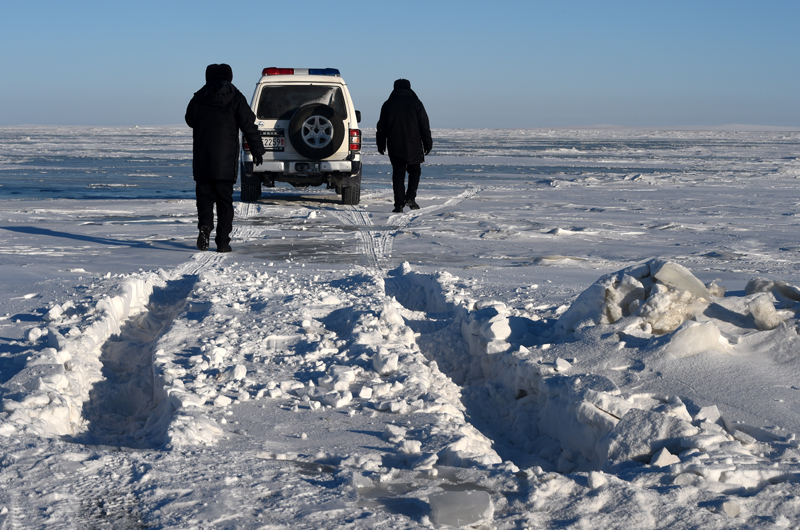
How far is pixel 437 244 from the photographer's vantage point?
25.1ft

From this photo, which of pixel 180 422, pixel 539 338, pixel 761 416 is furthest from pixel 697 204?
pixel 180 422

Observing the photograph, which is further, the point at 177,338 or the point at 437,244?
the point at 437,244

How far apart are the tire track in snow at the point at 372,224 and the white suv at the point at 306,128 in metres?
0.66

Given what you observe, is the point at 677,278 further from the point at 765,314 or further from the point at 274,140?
the point at 274,140

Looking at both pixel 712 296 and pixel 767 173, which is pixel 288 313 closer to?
pixel 712 296

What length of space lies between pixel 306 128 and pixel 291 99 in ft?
2.48

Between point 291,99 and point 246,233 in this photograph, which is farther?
point 291,99

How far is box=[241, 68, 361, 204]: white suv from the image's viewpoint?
10172mm

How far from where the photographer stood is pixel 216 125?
6.71m

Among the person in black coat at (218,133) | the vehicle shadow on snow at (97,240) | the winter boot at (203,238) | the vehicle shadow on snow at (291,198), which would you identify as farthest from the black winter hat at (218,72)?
the vehicle shadow on snow at (291,198)

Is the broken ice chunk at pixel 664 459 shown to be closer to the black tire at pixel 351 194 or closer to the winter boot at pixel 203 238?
the winter boot at pixel 203 238

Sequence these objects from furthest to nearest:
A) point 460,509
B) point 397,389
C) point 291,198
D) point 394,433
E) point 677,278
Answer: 1. point 291,198
2. point 677,278
3. point 397,389
4. point 394,433
5. point 460,509

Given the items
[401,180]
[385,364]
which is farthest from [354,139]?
[385,364]

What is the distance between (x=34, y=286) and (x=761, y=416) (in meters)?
4.88
